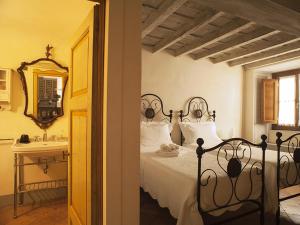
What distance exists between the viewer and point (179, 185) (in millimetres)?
1853

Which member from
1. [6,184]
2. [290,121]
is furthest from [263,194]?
[290,121]

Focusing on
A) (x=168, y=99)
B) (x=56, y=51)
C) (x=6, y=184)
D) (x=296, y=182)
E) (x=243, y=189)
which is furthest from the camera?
(x=168, y=99)

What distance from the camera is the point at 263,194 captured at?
81.4 inches

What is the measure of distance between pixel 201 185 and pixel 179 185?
189 millimetres

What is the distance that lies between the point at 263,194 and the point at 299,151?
709 mm

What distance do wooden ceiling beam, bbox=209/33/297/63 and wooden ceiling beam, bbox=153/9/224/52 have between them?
4.30 feet

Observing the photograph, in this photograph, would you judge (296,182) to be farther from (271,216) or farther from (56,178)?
(56,178)

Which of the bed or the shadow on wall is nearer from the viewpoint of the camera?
the bed

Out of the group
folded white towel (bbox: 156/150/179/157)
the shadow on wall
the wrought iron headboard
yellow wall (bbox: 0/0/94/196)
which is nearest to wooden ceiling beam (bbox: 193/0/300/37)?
folded white towel (bbox: 156/150/179/157)

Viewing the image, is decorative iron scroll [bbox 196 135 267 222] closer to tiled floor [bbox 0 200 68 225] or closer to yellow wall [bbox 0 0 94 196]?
tiled floor [bbox 0 200 68 225]

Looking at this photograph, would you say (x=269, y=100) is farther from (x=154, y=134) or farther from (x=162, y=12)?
(x=162, y=12)

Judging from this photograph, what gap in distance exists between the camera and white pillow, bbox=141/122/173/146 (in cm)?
323

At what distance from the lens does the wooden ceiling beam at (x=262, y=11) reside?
6.12 ft

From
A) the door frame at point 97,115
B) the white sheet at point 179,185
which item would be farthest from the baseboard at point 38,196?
the door frame at point 97,115
